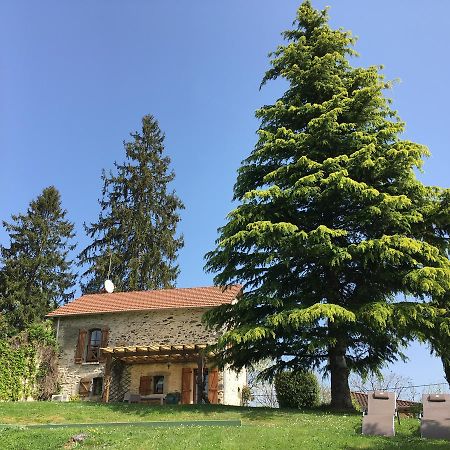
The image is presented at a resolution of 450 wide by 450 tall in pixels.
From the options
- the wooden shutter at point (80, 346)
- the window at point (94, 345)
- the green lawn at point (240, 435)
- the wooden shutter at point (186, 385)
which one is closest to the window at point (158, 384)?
the wooden shutter at point (186, 385)

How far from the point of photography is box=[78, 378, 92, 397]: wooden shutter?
22855 mm

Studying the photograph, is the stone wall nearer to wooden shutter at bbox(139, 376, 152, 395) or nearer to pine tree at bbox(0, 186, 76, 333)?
wooden shutter at bbox(139, 376, 152, 395)

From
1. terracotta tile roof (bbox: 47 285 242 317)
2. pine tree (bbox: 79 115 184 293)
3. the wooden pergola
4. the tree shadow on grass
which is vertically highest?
pine tree (bbox: 79 115 184 293)

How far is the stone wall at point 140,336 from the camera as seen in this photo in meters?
22.4

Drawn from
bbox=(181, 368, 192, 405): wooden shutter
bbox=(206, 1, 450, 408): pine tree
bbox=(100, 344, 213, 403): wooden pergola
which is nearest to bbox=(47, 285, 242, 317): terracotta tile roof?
bbox=(100, 344, 213, 403): wooden pergola

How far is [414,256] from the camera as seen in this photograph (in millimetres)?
13914

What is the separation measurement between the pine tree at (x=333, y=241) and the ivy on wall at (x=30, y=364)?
11.3 m

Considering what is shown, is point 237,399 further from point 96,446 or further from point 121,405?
point 96,446

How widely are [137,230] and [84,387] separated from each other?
12787 mm

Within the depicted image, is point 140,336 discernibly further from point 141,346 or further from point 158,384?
point 158,384

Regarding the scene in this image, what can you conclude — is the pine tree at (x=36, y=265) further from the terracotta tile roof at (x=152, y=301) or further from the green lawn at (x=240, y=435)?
the green lawn at (x=240, y=435)

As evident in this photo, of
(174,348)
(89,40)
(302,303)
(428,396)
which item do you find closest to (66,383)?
(174,348)

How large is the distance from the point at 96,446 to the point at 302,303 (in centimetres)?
644

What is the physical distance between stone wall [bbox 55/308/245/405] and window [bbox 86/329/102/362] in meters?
0.24
